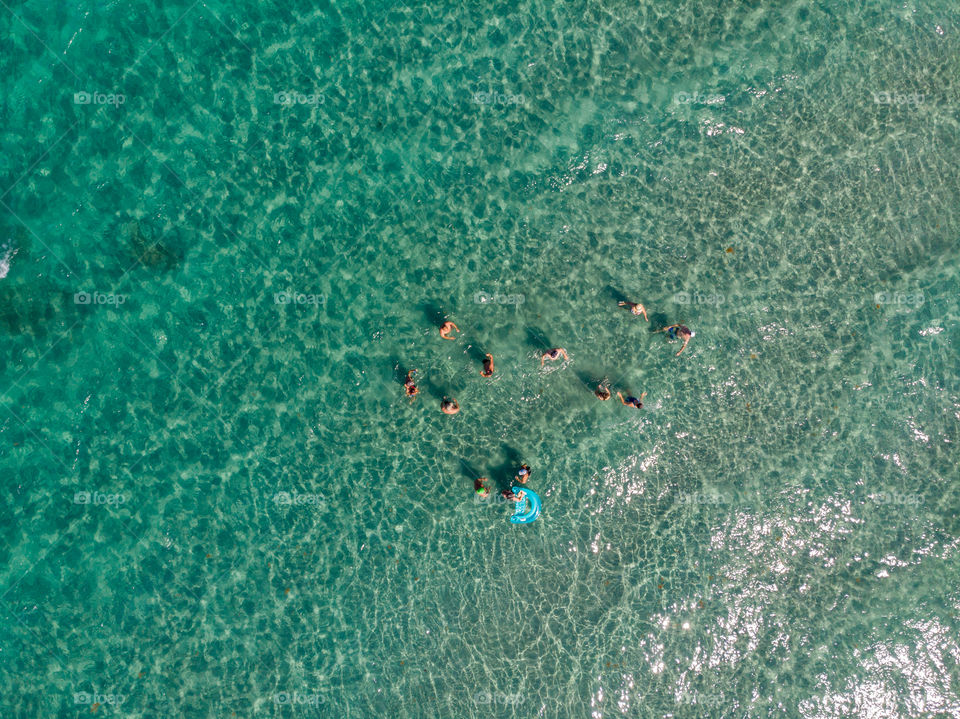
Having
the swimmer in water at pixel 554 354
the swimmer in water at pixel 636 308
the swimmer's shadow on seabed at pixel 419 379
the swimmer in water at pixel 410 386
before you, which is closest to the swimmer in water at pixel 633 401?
the swimmer in water at pixel 554 354

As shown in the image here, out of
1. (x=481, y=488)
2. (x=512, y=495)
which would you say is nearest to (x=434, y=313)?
(x=481, y=488)

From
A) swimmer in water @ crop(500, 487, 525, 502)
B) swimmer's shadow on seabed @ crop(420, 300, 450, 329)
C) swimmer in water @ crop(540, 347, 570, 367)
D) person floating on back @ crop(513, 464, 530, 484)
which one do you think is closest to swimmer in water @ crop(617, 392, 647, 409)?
swimmer in water @ crop(540, 347, 570, 367)

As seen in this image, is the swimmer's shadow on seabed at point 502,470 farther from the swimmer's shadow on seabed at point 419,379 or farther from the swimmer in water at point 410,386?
the swimmer in water at point 410,386

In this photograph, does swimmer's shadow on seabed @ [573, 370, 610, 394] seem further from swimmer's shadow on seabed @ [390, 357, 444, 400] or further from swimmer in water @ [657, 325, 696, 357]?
swimmer's shadow on seabed @ [390, 357, 444, 400]

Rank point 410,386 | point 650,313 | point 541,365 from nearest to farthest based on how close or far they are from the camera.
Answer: point 410,386 → point 541,365 → point 650,313

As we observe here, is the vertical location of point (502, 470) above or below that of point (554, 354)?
below

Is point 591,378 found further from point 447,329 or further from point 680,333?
point 447,329

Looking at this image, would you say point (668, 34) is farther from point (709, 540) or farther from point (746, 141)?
point (709, 540)
